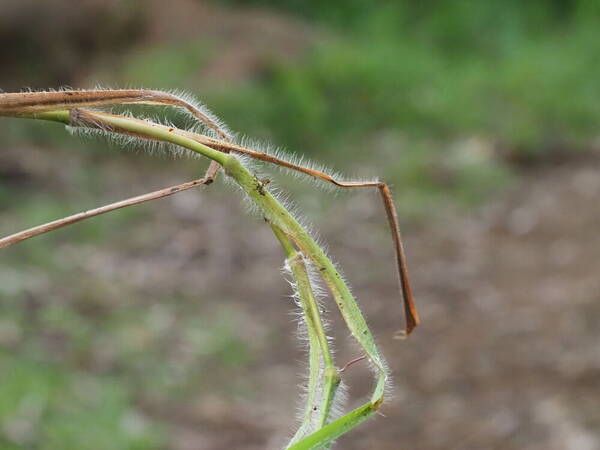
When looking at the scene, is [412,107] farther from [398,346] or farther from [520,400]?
[520,400]

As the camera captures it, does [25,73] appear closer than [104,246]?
No

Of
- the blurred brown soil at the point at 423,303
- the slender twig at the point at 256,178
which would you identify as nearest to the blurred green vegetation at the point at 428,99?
the blurred brown soil at the point at 423,303

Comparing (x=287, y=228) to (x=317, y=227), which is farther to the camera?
(x=317, y=227)

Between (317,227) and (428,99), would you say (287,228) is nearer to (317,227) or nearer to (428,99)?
(317,227)

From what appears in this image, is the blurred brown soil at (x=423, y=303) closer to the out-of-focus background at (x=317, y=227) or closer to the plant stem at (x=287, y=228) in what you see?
the out-of-focus background at (x=317, y=227)

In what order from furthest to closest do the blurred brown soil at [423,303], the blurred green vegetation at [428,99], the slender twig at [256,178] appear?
1. the blurred green vegetation at [428,99]
2. the blurred brown soil at [423,303]
3. the slender twig at [256,178]

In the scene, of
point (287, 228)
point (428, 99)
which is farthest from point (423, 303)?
point (287, 228)

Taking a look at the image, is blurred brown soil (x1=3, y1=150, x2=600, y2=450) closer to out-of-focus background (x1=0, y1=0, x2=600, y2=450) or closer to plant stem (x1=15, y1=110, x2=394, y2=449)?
out-of-focus background (x1=0, y1=0, x2=600, y2=450)

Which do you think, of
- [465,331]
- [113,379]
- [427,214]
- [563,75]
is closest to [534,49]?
[563,75]
